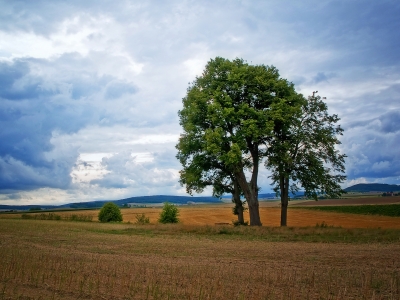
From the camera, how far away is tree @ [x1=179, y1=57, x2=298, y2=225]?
34.1 metres

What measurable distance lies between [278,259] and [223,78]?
2269 centimetres

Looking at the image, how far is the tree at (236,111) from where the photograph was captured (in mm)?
34062

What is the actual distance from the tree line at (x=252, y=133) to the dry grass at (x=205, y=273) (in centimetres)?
1438

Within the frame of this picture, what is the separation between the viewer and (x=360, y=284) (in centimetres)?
1231

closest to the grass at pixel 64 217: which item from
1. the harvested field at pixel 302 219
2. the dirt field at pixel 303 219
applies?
the harvested field at pixel 302 219

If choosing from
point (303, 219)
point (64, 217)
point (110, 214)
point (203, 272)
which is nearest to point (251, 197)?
point (203, 272)

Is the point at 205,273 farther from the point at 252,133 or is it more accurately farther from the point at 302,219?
the point at 302,219

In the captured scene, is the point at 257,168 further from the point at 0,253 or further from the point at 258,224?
the point at 0,253

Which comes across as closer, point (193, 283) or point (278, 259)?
point (193, 283)

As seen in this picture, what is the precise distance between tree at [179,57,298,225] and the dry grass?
13855 mm

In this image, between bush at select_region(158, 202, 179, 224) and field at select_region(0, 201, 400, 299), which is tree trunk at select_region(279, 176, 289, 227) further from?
bush at select_region(158, 202, 179, 224)

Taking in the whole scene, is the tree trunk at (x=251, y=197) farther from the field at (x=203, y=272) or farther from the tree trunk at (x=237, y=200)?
the field at (x=203, y=272)

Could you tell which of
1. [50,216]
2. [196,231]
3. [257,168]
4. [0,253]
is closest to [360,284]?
Result: [0,253]

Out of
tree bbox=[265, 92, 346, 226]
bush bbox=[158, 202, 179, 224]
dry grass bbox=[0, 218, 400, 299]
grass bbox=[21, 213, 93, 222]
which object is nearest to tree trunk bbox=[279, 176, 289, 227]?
tree bbox=[265, 92, 346, 226]
